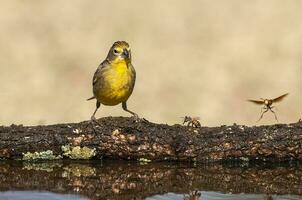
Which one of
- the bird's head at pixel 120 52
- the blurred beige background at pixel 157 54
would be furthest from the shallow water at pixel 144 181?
the blurred beige background at pixel 157 54

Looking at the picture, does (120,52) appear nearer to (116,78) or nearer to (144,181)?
(116,78)

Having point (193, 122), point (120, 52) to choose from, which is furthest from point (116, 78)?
point (193, 122)

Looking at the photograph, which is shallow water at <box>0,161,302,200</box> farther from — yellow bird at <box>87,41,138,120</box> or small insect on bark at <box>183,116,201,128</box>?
yellow bird at <box>87,41,138,120</box>

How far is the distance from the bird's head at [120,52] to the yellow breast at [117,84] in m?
0.05

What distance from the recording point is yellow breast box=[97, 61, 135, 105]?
8.62 meters

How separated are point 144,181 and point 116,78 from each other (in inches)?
105

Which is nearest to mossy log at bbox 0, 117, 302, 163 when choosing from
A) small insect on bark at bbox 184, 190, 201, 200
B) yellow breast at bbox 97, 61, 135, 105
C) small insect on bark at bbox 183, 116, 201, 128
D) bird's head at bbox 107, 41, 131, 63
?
small insect on bark at bbox 183, 116, 201, 128

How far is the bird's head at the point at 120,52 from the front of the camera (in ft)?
28.5

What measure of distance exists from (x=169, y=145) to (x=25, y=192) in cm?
165

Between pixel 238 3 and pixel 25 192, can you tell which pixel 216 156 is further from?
pixel 238 3

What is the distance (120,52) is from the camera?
870cm

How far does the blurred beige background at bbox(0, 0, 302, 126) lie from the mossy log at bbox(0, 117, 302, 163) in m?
7.11

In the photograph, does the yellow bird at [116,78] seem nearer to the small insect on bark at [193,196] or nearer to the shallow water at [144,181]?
the shallow water at [144,181]

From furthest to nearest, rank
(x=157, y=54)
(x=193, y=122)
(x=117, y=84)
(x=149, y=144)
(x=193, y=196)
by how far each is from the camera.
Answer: (x=157, y=54) → (x=117, y=84) → (x=193, y=122) → (x=149, y=144) → (x=193, y=196)
